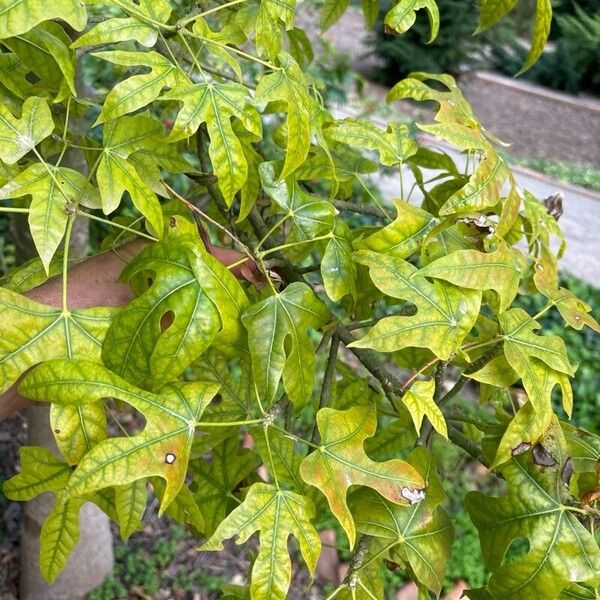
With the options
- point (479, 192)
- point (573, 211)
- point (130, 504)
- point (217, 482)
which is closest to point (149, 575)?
point (217, 482)

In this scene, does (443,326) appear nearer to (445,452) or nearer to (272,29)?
(272,29)

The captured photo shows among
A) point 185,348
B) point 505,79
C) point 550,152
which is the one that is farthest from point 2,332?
point 505,79

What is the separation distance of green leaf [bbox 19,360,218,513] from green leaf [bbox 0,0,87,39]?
0.33m

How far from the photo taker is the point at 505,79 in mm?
9555

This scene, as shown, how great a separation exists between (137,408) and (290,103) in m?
0.39

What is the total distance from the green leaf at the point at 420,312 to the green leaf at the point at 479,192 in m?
0.09

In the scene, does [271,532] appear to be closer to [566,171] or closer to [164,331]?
[164,331]

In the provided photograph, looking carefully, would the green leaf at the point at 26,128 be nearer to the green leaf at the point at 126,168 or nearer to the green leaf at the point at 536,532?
the green leaf at the point at 126,168

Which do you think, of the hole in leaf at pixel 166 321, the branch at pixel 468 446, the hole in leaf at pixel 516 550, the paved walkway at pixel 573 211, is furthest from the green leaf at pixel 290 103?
the paved walkway at pixel 573 211

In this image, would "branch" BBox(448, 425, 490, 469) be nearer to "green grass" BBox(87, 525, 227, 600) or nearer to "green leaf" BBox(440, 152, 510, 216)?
"green leaf" BBox(440, 152, 510, 216)

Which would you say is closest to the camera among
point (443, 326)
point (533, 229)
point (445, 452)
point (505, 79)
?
point (443, 326)

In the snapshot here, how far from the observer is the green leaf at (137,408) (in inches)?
25.7

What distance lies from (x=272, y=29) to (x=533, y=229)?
49 centimetres

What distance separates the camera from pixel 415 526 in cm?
84
